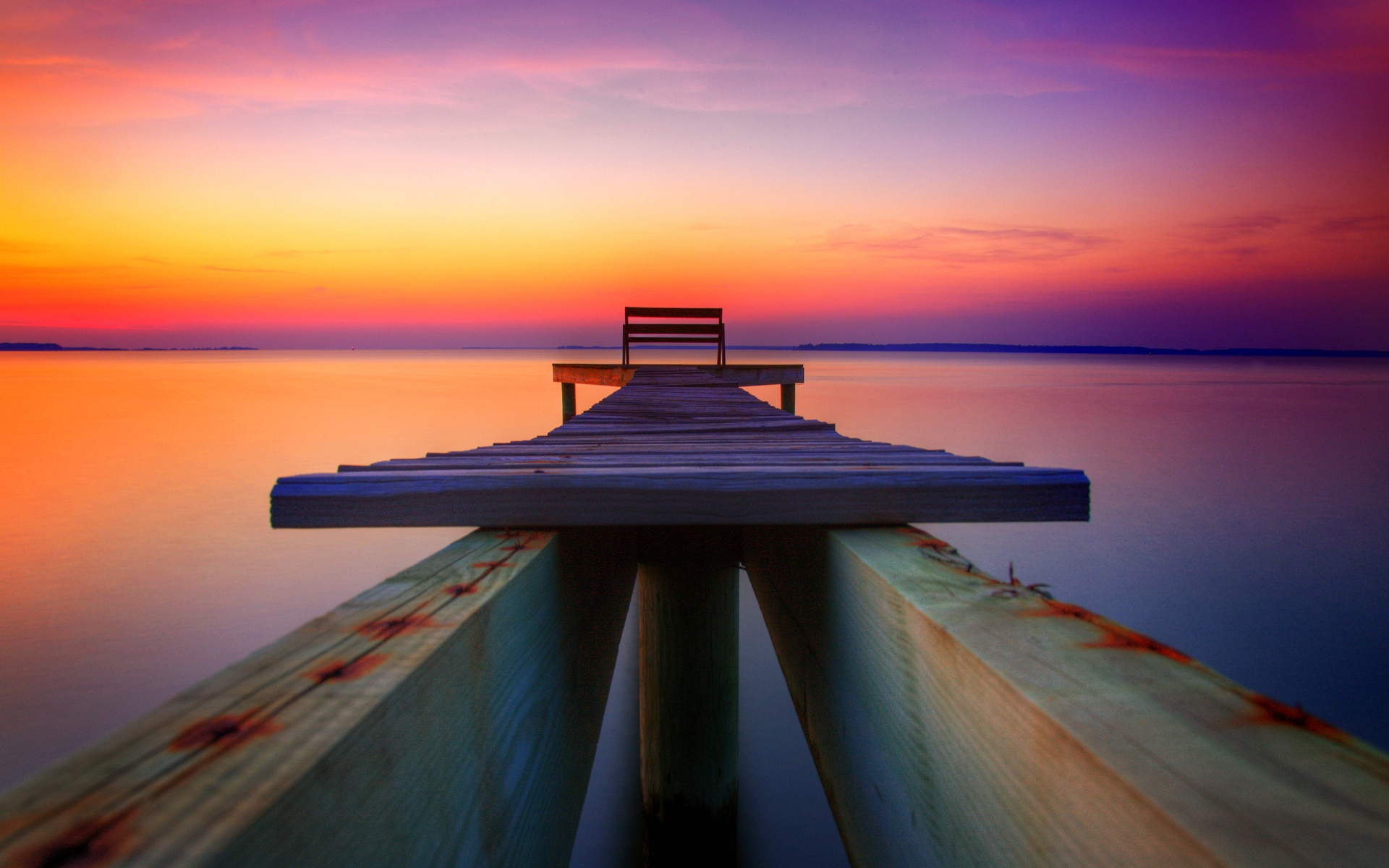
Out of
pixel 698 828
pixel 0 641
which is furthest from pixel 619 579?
pixel 0 641

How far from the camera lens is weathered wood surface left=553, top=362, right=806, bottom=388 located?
943cm

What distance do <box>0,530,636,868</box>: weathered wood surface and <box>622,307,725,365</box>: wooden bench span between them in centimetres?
969

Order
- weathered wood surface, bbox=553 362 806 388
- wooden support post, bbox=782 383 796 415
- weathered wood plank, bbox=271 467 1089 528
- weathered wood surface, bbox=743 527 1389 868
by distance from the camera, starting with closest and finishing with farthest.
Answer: weathered wood surface, bbox=743 527 1389 868, weathered wood plank, bbox=271 467 1089 528, weathered wood surface, bbox=553 362 806 388, wooden support post, bbox=782 383 796 415

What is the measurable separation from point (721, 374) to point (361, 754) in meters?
9.36

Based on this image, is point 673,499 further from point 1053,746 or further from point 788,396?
point 788,396

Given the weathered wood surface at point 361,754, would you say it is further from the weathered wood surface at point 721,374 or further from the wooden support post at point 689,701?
the weathered wood surface at point 721,374

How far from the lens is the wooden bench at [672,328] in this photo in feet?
34.8

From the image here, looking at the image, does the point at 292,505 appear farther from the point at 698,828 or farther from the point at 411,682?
the point at 698,828

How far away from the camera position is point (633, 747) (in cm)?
660

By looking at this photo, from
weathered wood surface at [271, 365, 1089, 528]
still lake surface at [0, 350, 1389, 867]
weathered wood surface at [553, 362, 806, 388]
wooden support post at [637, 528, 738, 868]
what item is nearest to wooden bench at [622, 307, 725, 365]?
weathered wood surface at [553, 362, 806, 388]

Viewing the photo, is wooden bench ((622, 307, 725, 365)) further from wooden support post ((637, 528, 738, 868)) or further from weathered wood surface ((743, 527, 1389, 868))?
weathered wood surface ((743, 527, 1389, 868))

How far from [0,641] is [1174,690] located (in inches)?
445

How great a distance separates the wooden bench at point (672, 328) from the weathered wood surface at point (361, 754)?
31.8 ft

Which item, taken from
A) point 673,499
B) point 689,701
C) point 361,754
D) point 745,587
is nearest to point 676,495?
point 673,499
